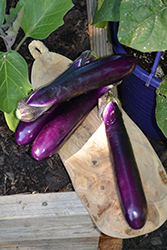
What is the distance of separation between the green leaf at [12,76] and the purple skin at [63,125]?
0.16 metres

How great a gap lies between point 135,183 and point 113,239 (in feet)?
0.80

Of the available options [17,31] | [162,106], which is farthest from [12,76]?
[162,106]

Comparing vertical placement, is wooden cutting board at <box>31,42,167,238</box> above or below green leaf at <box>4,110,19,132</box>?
below

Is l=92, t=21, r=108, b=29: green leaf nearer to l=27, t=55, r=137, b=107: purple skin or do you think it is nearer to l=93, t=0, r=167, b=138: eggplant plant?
l=27, t=55, r=137, b=107: purple skin

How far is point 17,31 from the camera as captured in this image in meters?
1.07

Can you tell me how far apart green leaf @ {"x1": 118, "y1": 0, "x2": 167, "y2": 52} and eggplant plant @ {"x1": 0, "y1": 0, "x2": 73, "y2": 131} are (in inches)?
11.3

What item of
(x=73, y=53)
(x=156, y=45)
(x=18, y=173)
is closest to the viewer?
(x=156, y=45)

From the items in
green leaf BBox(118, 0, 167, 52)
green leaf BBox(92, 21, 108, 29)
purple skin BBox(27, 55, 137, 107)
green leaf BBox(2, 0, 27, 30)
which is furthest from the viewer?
green leaf BBox(92, 21, 108, 29)

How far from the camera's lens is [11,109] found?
103cm

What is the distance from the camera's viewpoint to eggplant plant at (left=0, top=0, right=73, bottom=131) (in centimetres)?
104

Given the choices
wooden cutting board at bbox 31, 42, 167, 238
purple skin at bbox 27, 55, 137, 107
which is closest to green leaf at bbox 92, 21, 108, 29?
purple skin at bbox 27, 55, 137, 107

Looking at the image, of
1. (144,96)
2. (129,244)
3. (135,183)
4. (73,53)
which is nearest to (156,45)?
(144,96)

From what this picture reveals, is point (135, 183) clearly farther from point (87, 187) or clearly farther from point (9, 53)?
point (9, 53)

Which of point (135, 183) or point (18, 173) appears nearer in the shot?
point (135, 183)
